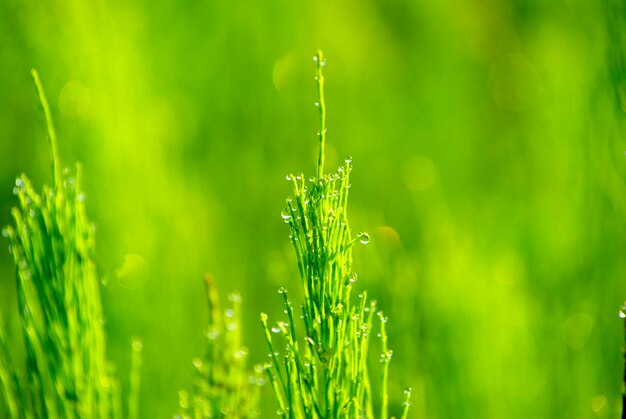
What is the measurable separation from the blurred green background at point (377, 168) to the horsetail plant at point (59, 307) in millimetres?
287

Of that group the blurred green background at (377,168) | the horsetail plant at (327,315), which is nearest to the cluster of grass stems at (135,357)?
the horsetail plant at (327,315)

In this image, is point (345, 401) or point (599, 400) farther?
point (599, 400)

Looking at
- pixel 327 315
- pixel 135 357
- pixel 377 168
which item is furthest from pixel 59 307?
pixel 377 168

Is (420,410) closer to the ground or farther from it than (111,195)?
closer to the ground

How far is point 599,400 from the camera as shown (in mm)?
792

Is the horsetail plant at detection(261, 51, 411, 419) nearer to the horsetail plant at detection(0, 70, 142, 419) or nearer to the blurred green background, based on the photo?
the horsetail plant at detection(0, 70, 142, 419)

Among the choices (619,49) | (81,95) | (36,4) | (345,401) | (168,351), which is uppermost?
(36,4)

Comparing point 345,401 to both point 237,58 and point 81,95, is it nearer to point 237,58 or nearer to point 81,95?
point 81,95

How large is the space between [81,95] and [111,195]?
0.14 meters

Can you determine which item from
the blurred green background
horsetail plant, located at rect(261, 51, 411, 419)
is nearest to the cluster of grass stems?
horsetail plant, located at rect(261, 51, 411, 419)

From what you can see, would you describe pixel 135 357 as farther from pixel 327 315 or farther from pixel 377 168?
pixel 377 168

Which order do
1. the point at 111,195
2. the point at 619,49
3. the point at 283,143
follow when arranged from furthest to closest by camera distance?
the point at 283,143, the point at 111,195, the point at 619,49

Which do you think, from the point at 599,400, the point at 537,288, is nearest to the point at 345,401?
the point at 599,400

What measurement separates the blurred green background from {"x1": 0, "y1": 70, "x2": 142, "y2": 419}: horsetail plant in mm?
287
